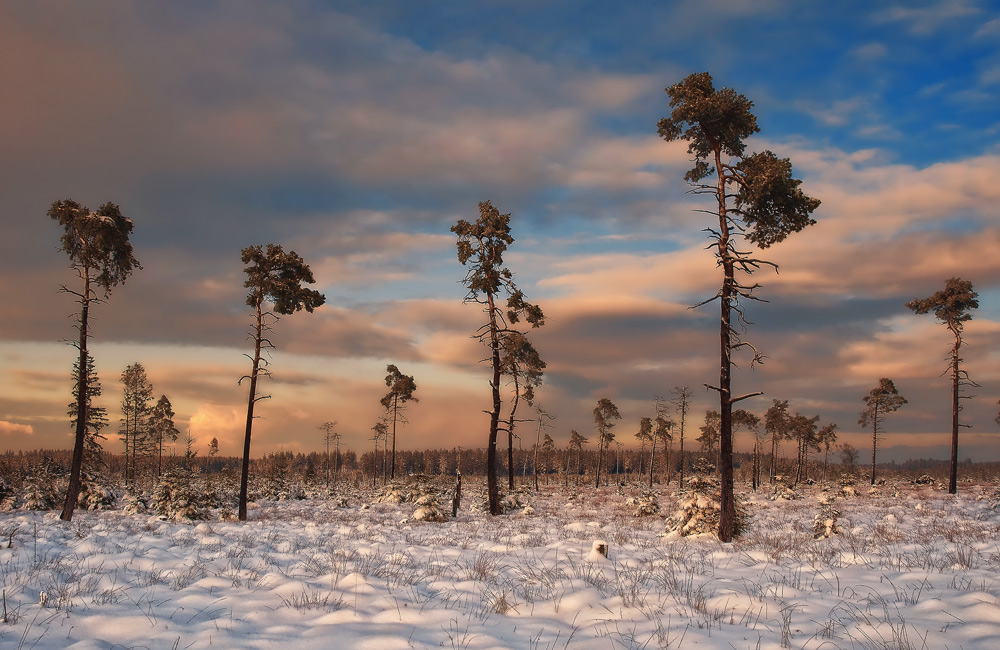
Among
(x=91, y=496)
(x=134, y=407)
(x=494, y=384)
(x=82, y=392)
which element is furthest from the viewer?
(x=134, y=407)

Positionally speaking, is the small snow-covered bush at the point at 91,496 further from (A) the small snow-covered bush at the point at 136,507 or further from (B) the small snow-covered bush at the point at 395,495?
(B) the small snow-covered bush at the point at 395,495

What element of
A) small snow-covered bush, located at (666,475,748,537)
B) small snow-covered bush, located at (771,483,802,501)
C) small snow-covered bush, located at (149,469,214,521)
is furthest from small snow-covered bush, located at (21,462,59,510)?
small snow-covered bush, located at (771,483,802,501)

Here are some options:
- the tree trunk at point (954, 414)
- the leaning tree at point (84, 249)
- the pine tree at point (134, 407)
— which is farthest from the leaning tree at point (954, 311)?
the pine tree at point (134, 407)

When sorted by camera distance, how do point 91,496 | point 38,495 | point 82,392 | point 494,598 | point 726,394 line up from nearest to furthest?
1. point 494,598
2. point 726,394
3. point 82,392
4. point 38,495
5. point 91,496

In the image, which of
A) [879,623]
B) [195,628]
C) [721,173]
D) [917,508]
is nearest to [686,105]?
[721,173]

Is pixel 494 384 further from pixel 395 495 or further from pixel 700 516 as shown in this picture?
pixel 395 495

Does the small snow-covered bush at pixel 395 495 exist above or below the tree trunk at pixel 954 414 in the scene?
below

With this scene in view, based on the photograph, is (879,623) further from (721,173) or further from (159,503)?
(159,503)

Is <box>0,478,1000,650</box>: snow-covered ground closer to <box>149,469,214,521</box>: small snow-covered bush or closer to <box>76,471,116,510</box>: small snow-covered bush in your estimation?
<box>149,469,214,521</box>: small snow-covered bush

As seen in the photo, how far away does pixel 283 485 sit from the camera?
4422 centimetres

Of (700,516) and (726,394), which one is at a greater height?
(726,394)

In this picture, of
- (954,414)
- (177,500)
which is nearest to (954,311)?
(954,414)

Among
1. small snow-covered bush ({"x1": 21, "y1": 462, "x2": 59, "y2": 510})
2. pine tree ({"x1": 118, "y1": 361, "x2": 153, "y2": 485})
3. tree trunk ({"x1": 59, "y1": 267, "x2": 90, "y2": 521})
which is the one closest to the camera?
tree trunk ({"x1": 59, "y1": 267, "x2": 90, "y2": 521})

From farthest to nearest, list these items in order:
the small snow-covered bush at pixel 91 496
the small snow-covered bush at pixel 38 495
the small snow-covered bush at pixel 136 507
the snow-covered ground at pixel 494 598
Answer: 1. the small snow-covered bush at pixel 91 496
2. the small snow-covered bush at pixel 38 495
3. the small snow-covered bush at pixel 136 507
4. the snow-covered ground at pixel 494 598
